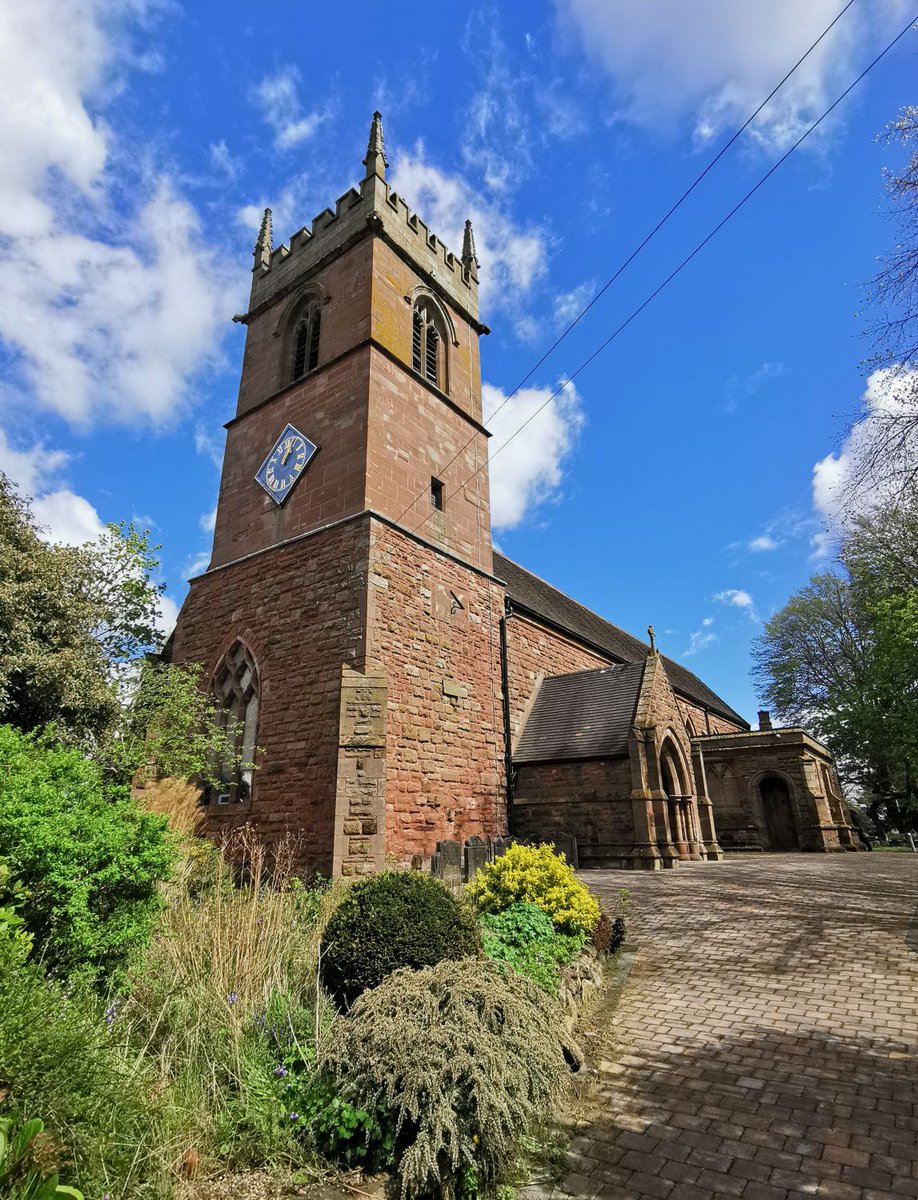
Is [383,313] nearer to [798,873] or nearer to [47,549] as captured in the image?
[47,549]

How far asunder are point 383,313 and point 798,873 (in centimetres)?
1602

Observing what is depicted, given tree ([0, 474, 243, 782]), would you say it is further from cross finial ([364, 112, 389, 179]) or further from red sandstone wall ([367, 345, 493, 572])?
cross finial ([364, 112, 389, 179])

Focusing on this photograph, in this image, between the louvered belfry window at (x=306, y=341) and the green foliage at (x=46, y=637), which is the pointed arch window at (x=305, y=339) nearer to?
the louvered belfry window at (x=306, y=341)

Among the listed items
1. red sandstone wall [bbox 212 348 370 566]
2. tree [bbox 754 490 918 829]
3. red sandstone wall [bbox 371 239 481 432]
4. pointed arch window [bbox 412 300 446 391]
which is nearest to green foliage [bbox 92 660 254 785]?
red sandstone wall [bbox 212 348 370 566]

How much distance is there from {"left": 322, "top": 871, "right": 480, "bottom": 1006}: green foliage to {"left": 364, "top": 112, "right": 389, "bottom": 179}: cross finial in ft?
58.7

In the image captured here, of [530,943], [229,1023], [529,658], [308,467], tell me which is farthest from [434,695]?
[229,1023]

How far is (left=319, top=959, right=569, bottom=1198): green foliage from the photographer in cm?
319

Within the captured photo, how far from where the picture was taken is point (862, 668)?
3328 cm

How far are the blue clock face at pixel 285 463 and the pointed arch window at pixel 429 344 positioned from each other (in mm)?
3897

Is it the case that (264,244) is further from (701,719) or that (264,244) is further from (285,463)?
(701,719)

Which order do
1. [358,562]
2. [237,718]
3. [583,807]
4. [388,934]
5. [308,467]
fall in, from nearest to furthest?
1. [388,934]
2. [358,562]
3. [237,718]
4. [308,467]
5. [583,807]

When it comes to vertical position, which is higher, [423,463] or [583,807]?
[423,463]

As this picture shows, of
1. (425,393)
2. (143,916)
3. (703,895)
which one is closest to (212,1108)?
(143,916)

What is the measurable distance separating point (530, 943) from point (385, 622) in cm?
689
